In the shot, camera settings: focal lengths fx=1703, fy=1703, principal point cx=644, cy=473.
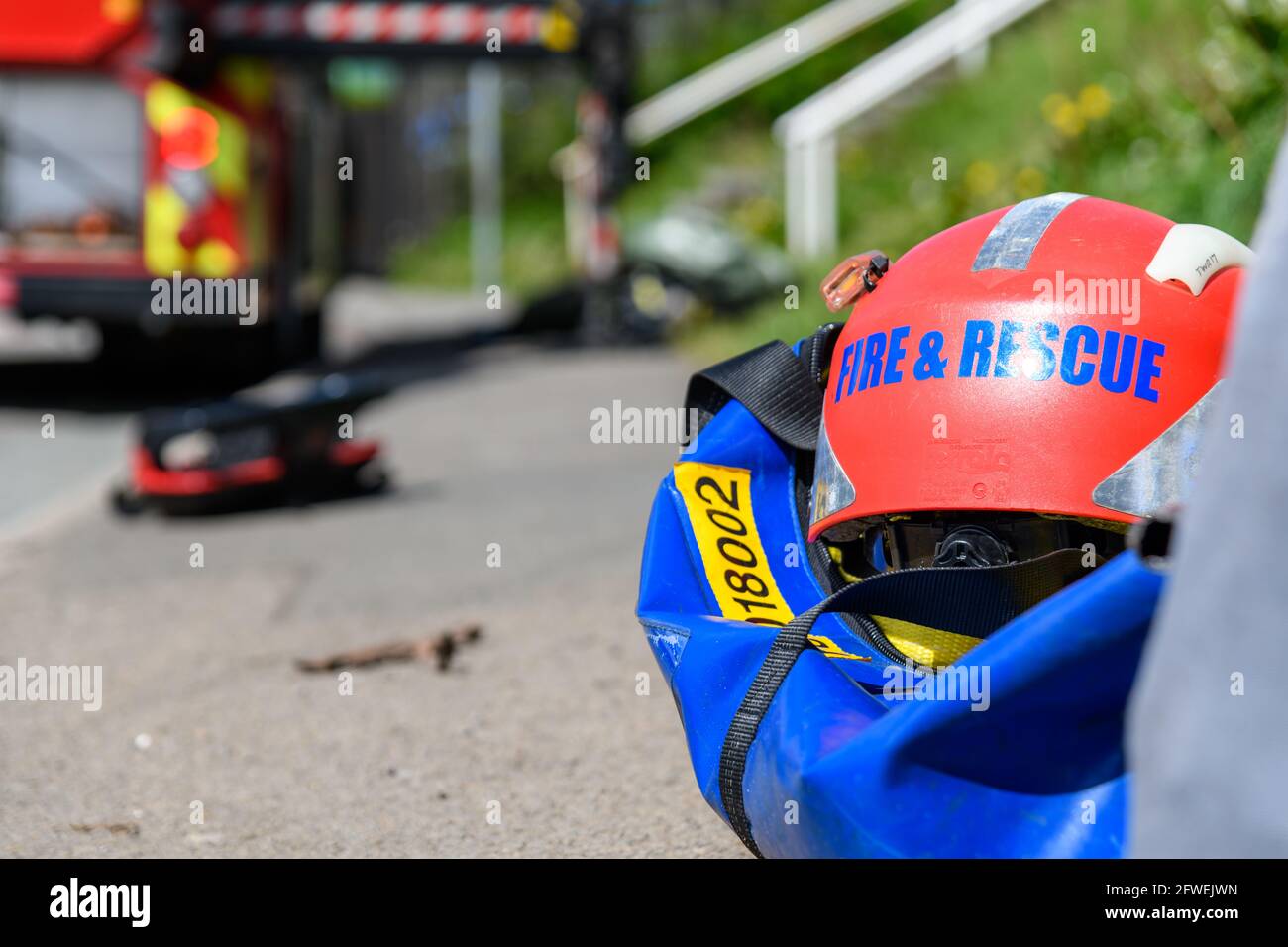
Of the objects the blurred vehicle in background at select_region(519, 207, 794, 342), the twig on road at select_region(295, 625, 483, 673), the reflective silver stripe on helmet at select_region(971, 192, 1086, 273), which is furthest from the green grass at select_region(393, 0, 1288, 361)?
the reflective silver stripe on helmet at select_region(971, 192, 1086, 273)

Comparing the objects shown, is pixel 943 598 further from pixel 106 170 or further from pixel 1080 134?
pixel 106 170

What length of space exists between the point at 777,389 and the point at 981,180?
22.9 feet

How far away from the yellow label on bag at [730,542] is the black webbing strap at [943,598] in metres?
0.23

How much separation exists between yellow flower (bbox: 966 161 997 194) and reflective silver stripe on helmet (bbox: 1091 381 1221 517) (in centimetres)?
721

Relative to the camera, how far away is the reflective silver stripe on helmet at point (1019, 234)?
2959 millimetres

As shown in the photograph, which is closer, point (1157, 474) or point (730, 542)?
point (1157, 474)

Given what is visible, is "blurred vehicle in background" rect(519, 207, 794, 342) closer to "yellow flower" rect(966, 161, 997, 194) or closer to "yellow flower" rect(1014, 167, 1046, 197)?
"yellow flower" rect(966, 161, 997, 194)

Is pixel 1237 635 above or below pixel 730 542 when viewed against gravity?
below

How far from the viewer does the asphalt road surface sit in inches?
131

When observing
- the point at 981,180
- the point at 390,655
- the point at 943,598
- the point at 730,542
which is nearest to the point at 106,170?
the point at 981,180

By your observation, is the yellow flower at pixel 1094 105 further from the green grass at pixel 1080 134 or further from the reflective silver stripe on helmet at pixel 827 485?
the reflective silver stripe on helmet at pixel 827 485

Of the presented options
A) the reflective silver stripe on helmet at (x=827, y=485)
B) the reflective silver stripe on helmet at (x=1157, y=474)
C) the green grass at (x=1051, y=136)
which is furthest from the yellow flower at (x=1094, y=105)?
the reflective silver stripe on helmet at (x=1157, y=474)

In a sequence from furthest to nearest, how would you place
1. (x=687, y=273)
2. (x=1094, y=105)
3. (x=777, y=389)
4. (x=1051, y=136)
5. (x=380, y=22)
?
1. (x=687, y=273)
2. (x=380, y=22)
3. (x=1051, y=136)
4. (x=1094, y=105)
5. (x=777, y=389)

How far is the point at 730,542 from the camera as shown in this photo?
2953mm
